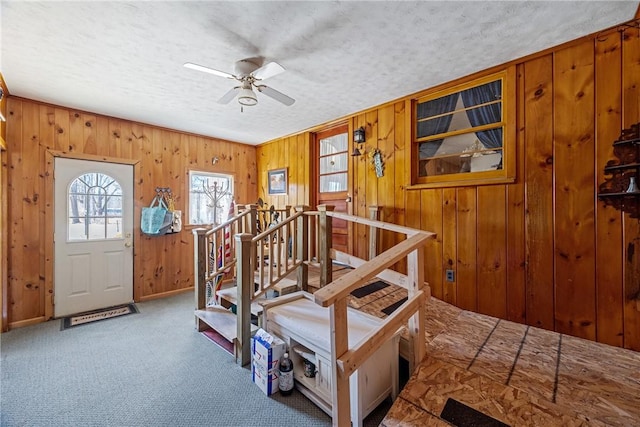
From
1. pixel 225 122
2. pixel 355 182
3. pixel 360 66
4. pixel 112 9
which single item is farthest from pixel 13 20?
pixel 355 182

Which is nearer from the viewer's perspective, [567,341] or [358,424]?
[358,424]

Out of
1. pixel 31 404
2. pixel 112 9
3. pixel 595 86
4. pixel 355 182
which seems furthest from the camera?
pixel 355 182

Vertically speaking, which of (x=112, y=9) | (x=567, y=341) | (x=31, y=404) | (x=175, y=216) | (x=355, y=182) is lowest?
(x=31, y=404)

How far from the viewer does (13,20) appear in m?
1.85

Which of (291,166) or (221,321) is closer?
(221,321)

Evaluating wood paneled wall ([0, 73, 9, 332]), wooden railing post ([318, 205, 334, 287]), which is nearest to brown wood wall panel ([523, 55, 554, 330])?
wooden railing post ([318, 205, 334, 287])

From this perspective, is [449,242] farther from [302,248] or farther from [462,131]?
[302,248]

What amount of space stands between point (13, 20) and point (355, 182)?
11.3 ft

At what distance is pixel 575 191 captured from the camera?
7.22 ft

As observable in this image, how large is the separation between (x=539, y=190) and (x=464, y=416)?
2.02 metres

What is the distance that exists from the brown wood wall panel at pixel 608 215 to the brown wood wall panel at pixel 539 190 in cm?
29

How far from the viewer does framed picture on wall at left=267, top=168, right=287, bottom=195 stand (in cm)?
497

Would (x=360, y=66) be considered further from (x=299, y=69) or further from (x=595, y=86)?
(x=595, y=86)

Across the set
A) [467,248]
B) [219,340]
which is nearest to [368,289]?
[467,248]
